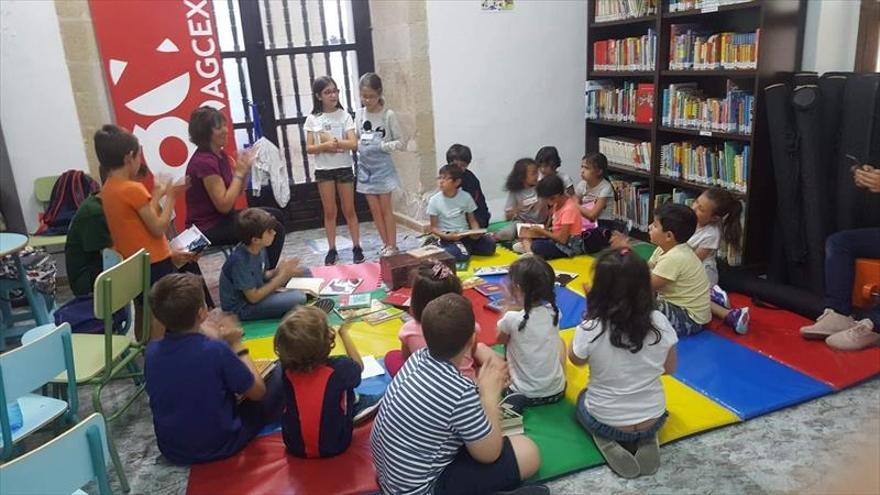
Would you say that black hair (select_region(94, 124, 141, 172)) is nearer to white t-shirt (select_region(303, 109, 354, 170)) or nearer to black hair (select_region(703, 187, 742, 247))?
white t-shirt (select_region(303, 109, 354, 170))

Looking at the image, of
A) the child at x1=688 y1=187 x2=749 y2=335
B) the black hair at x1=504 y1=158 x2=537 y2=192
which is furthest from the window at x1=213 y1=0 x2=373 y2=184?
the child at x1=688 y1=187 x2=749 y2=335

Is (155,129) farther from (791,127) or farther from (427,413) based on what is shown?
(791,127)

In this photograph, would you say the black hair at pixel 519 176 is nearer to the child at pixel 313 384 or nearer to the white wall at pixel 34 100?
the child at pixel 313 384

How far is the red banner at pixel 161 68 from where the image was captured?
4719 mm

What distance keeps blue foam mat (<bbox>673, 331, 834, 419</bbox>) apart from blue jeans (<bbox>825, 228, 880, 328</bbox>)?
59 cm

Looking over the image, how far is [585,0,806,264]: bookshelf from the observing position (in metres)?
3.73

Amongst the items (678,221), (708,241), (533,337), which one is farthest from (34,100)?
(708,241)

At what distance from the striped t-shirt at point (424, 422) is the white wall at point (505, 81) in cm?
381

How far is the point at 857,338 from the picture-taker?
2.97 meters

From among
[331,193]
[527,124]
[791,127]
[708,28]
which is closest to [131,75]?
[331,193]

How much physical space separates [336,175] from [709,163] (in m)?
2.68

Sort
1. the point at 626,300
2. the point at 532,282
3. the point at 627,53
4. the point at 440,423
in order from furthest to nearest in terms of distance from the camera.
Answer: the point at 627,53 → the point at 532,282 → the point at 626,300 → the point at 440,423

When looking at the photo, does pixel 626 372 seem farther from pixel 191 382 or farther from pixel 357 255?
pixel 357 255

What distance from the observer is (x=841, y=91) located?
3.38m
